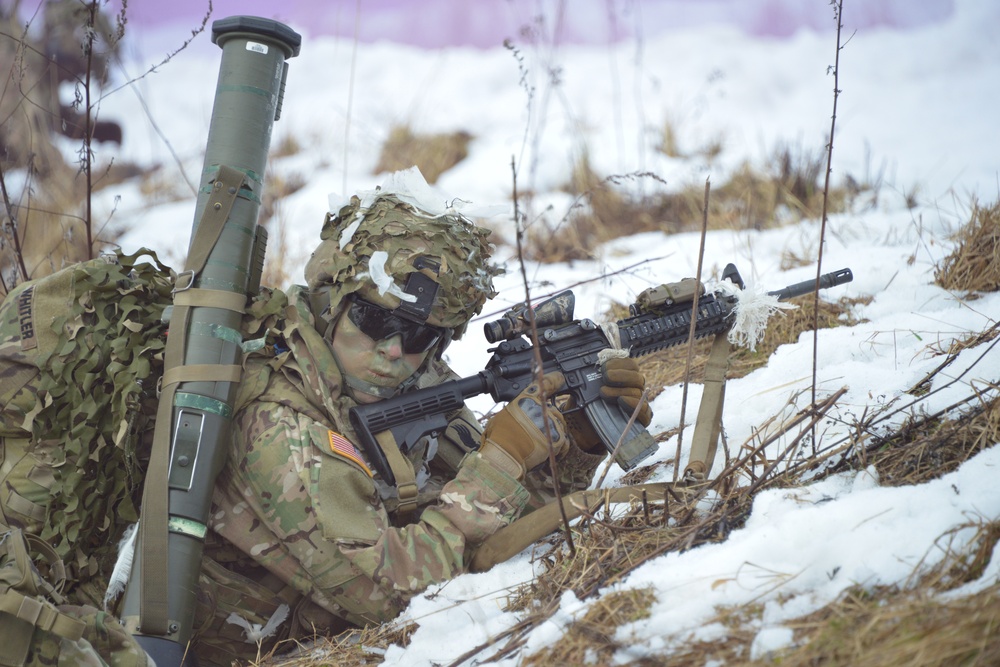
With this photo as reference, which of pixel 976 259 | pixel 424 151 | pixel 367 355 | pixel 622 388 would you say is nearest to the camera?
pixel 367 355

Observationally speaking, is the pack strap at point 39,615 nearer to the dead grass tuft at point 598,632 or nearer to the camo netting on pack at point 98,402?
the camo netting on pack at point 98,402

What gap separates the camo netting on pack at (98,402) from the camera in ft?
8.15

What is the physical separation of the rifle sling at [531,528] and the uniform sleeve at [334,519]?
0.13 feet

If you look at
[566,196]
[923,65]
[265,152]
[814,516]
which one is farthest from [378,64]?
[814,516]

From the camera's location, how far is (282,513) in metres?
2.52

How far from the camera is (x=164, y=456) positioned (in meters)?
2.47

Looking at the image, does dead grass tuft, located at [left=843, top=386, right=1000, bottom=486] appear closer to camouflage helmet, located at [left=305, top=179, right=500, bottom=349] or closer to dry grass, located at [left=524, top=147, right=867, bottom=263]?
camouflage helmet, located at [left=305, top=179, right=500, bottom=349]

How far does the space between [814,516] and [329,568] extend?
4.66 feet

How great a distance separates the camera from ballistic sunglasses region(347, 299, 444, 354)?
8.92 feet

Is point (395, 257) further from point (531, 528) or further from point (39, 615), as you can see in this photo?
point (39, 615)

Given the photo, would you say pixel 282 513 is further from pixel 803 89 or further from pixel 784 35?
pixel 784 35

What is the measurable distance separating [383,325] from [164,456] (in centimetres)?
A: 78

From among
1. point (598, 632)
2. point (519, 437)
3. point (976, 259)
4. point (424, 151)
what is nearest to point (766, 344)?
point (976, 259)

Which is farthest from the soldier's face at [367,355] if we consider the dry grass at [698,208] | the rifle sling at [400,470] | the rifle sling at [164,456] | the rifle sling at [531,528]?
the dry grass at [698,208]
